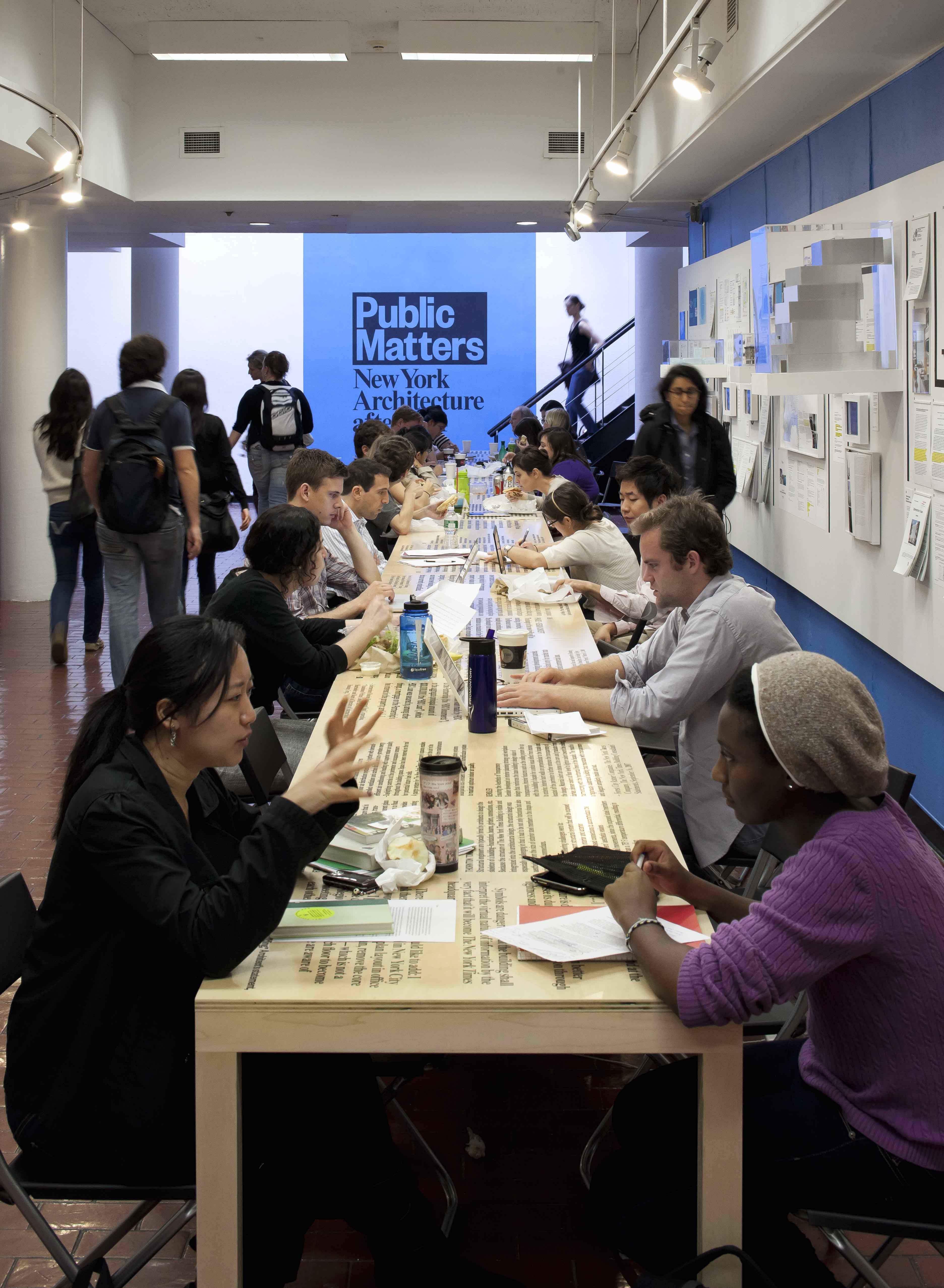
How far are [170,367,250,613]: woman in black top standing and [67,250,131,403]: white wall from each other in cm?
834

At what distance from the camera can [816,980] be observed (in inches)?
63.3

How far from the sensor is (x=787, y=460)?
23.2 feet

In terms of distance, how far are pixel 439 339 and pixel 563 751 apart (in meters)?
14.6

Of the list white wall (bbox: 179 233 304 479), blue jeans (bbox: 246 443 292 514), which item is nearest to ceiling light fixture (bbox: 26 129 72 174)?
blue jeans (bbox: 246 443 292 514)

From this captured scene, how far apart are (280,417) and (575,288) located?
8.78 meters

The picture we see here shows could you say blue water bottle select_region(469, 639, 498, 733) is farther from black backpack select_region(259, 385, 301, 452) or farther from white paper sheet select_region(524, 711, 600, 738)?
black backpack select_region(259, 385, 301, 452)

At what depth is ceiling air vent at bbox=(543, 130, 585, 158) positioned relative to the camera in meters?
10.0

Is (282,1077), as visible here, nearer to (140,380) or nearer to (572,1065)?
(572,1065)

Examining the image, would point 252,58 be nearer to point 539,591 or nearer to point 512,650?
point 539,591

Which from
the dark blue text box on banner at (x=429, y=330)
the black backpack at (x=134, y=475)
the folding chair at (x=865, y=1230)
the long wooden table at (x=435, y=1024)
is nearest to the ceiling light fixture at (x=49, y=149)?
the black backpack at (x=134, y=475)

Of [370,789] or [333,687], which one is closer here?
[370,789]

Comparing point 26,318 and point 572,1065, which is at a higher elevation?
point 26,318

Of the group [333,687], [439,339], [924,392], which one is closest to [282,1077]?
[333,687]

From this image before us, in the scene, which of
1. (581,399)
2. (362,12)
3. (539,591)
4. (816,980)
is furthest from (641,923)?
(581,399)
